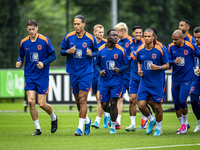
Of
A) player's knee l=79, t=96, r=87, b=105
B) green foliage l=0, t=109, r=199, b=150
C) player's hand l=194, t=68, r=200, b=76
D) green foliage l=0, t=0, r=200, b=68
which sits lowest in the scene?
green foliage l=0, t=109, r=199, b=150

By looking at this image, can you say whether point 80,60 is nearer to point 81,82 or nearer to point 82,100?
point 81,82

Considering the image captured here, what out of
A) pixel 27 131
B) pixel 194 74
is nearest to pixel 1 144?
pixel 27 131

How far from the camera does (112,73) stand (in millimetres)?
9781

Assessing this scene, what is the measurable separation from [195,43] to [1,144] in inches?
204

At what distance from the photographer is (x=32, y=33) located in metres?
9.48

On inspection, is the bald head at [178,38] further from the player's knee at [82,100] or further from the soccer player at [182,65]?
the player's knee at [82,100]

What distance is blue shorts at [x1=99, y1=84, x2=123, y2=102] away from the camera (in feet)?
31.8

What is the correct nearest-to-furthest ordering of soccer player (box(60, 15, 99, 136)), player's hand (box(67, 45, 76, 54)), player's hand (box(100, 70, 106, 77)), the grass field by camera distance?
1. the grass field
2. player's hand (box(67, 45, 76, 54))
3. soccer player (box(60, 15, 99, 136))
4. player's hand (box(100, 70, 106, 77))

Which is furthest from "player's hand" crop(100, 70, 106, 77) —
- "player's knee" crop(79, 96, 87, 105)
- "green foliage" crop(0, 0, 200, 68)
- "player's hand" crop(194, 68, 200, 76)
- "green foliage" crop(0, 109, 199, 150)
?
"green foliage" crop(0, 0, 200, 68)

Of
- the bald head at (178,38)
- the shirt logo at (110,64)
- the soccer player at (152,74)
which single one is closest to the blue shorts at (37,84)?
the shirt logo at (110,64)

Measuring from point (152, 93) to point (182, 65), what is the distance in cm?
108

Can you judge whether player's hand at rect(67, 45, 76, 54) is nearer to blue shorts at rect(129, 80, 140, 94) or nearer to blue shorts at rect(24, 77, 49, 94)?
blue shorts at rect(24, 77, 49, 94)

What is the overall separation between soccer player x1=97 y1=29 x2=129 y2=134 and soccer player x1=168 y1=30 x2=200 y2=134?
113 centimetres

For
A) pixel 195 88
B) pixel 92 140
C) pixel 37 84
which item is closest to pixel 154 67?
pixel 195 88
